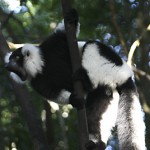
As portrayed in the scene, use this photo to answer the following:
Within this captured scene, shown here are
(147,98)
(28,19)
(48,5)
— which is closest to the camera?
(147,98)

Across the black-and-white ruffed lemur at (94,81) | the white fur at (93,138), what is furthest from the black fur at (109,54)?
the white fur at (93,138)

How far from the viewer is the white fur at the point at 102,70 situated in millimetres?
5332

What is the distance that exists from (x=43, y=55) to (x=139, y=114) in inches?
56.0

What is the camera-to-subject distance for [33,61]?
5.66 metres

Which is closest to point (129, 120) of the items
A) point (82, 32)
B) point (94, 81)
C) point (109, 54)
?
point (94, 81)

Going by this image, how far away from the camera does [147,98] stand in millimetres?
6668

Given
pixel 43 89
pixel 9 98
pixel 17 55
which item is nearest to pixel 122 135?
pixel 43 89

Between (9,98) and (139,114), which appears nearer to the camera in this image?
(139,114)

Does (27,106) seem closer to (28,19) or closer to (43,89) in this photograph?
(43,89)

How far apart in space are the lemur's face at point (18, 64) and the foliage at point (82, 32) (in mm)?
926

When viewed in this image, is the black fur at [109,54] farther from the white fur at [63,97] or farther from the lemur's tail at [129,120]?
the white fur at [63,97]

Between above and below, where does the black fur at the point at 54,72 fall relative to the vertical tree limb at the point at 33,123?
above

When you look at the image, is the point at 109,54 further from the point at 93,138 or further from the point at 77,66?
the point at 93,138

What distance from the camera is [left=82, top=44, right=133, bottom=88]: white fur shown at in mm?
5332
